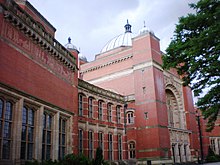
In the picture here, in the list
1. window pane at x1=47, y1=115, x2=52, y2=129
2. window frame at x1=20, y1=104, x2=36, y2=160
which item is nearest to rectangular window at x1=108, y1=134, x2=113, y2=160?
window pane at x1=47, y1=115, x2=52, y2=129

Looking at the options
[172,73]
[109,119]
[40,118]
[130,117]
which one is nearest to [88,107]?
[109,119]

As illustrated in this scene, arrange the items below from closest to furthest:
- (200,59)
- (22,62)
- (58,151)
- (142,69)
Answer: (200,59)
(22,62)
(58,151)
(142,69)

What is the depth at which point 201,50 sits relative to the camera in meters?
12.9

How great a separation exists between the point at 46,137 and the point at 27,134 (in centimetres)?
241

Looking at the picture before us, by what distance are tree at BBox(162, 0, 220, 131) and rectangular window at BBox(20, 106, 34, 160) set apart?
960 cm

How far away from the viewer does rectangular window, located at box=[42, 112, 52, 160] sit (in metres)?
18.5

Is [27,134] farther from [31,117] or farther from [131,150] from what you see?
[131,150]

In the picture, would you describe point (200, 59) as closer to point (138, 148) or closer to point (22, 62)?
point (22, 62)

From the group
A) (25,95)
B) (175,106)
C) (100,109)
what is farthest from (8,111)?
(175,106)

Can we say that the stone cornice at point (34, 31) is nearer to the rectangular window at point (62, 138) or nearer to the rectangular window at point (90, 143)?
the rectangular window at point (62, 138)

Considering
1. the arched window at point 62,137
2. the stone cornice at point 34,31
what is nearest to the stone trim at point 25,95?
the arched window at point 62,137

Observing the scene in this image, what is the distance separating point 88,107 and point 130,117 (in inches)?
315

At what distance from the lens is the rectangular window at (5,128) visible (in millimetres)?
14352

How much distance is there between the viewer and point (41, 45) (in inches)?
754
